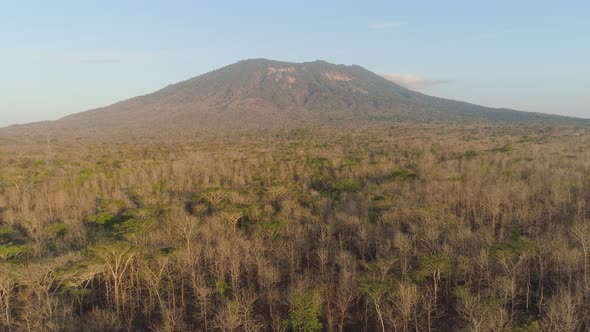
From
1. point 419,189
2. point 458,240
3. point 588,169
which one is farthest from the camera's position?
point 588,169

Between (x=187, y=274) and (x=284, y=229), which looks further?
(x=284, y=229)

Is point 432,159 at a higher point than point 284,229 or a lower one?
higher

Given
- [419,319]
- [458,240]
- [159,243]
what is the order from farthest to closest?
[159,243] < [458,240] < [419,319]

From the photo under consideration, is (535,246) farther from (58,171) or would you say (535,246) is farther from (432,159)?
(58,171)

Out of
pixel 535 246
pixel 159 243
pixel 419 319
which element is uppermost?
pixel 535 246

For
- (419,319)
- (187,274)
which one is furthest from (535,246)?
(187,274)

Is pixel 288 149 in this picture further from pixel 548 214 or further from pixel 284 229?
pixel 548 214
